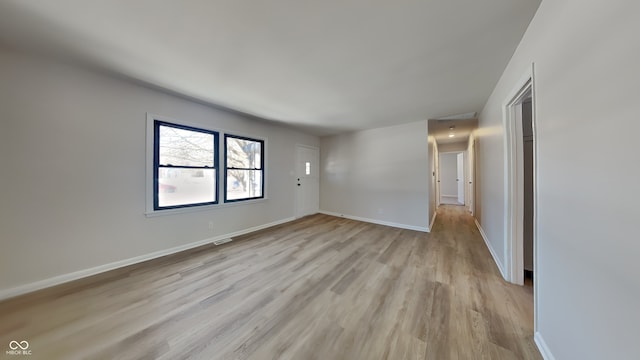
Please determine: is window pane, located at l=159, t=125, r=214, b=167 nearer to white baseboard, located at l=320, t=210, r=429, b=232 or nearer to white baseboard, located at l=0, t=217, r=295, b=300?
white baseboard, located at l=0, t=217, r=295, b=300

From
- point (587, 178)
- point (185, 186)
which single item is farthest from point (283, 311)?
point (185, 186)

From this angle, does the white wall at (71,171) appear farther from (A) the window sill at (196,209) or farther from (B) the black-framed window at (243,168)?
(B) the black-framed window at (243,168)

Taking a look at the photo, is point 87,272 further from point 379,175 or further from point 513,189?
point 379,175

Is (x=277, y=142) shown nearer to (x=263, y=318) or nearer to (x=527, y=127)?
(x=263, y=318)

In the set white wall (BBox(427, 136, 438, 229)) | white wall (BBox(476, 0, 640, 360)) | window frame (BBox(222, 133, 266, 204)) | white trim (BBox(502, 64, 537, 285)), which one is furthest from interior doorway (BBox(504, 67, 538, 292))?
window frame (BBox(222, 133, 266, 204))

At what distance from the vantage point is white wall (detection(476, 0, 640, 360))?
0.73m

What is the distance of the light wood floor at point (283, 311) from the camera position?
1365mm

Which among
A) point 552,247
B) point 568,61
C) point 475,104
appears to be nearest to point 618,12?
point 568,61

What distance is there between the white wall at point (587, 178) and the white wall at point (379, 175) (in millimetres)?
2843

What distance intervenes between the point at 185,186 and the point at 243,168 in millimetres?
1112

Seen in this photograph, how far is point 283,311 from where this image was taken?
1729mm

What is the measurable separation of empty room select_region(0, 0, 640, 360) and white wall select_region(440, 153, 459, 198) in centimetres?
624

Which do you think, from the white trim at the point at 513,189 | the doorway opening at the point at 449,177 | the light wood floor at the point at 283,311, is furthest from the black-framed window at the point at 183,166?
the doorway opening at the point at 449,177

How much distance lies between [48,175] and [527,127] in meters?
5.33
